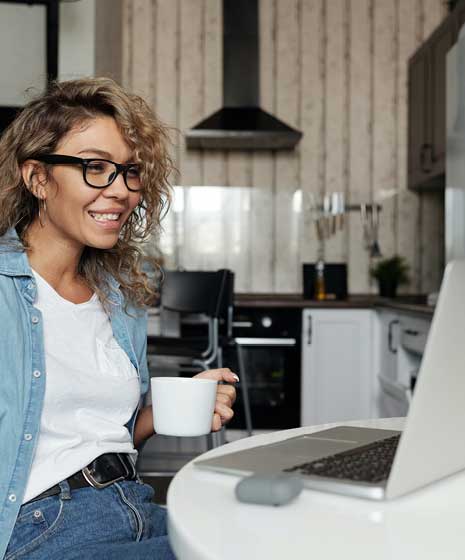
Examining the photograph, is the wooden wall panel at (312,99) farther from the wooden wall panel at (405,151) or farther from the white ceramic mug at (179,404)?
the white ceramic mug at (179,404)

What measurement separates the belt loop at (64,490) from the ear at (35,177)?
473mm

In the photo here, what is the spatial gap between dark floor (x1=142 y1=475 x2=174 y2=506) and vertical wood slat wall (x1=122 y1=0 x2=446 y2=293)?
1673mm

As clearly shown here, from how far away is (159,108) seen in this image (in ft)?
15.9

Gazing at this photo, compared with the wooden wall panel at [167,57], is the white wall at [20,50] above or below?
below

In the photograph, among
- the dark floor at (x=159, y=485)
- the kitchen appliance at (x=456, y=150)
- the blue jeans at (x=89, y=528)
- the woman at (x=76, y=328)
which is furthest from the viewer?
the kitchen appliance at (x=456, y=150)

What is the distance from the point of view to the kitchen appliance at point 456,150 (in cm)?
325

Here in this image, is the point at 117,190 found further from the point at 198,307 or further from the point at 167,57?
the point at 167,57

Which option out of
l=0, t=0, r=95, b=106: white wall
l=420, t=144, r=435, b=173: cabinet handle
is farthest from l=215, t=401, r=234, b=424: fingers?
l=420, t=144, r=435, b=173: cabinet handle

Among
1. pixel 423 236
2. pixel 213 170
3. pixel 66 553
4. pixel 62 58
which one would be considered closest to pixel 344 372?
pixel 423 236

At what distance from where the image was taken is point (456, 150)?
3.35 meters

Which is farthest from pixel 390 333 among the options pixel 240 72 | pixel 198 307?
pixel 240 72

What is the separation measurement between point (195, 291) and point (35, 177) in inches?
80.6

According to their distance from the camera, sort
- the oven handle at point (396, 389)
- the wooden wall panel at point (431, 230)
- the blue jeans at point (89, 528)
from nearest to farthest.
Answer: the blue jeans at point (89, 528) < the oven handle at point (396, 389) < the wooden wall panel at point (431, 230)

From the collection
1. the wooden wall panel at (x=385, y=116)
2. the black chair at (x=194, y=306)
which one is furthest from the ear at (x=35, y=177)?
the wooden wall panel at (x=385, y=116)
